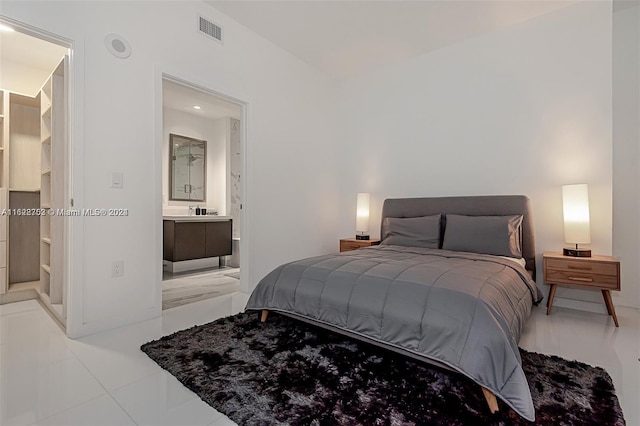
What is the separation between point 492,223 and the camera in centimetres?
308

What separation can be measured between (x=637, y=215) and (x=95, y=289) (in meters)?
4.89

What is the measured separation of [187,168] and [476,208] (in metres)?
4.72

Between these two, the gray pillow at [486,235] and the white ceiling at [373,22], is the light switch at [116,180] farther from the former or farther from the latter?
the gray pillow at [486,235]

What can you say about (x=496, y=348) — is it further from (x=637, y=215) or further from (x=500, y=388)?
(x=637, y=215)

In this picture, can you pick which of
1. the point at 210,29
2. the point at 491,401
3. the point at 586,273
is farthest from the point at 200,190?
the point at 586,273

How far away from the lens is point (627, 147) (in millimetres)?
3023

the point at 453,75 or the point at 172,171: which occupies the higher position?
the point at 453,75

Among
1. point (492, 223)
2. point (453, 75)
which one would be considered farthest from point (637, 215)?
point (453, 75)

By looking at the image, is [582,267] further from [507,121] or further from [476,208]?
[507,121]

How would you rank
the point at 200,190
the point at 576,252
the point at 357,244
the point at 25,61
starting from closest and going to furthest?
the point at 576,252, the point at 25,61, the point at 357,244, the point at 200,190

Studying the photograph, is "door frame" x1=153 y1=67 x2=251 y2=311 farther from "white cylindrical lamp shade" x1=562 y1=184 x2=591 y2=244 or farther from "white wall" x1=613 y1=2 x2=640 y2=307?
"white wall" x1=613 y1=2 x2=640 y2=307

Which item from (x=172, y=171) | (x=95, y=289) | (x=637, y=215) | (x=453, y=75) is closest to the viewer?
(x=95, y=289)

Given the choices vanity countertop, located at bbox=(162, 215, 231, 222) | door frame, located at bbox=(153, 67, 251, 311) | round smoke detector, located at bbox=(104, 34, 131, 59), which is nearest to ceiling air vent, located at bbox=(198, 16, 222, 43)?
door frame, located at bbox=(153, 67, 251, 311)

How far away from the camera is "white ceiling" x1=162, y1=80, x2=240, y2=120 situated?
4582mm
